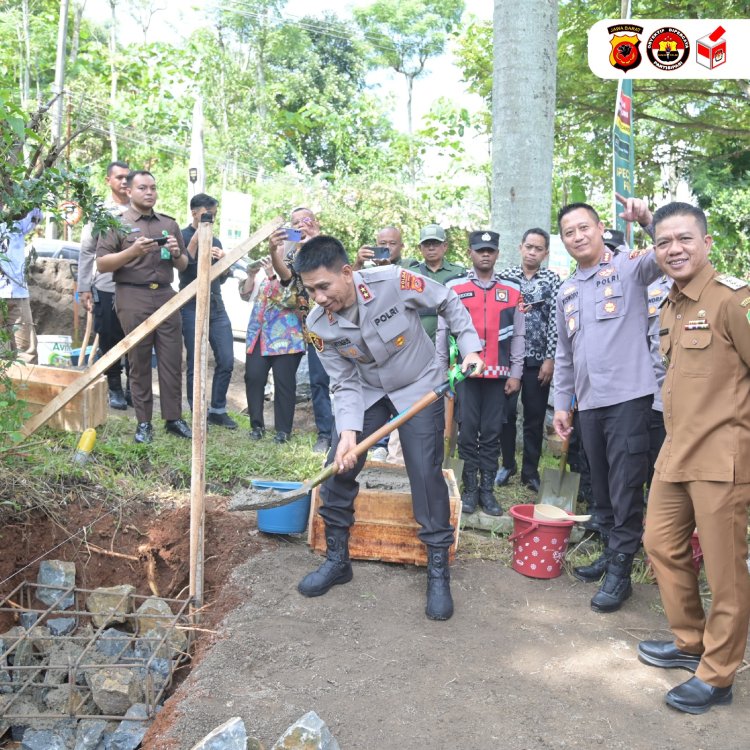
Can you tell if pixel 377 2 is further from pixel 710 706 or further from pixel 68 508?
pixel 710 706

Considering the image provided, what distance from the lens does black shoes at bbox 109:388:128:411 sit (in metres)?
6.69

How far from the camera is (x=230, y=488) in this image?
5.29 meters

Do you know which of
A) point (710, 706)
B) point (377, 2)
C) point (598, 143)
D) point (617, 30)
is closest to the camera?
point (710, 706)

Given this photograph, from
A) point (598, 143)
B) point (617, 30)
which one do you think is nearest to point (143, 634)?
point (617, 30)

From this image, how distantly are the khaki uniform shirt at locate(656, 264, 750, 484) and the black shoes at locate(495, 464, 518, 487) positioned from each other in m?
2.75

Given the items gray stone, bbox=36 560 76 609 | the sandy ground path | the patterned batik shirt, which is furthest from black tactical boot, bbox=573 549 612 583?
gray stone, bbox=36 560 76 609

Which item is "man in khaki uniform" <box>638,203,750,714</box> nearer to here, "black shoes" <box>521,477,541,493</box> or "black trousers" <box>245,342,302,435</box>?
"black shoes" <box>521,477,541,493</box>

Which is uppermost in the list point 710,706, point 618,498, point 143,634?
point 618,498

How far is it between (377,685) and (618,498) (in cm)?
157

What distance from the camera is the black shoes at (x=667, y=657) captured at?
3254mm

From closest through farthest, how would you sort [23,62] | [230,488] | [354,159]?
[230,488] < [354,159] < [23,62]

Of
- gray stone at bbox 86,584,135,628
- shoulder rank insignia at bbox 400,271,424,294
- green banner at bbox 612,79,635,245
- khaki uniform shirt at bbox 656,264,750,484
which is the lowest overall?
gray stone at bbox 86,584,135,628

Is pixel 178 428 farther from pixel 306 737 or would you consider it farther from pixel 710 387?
pixel 710 387

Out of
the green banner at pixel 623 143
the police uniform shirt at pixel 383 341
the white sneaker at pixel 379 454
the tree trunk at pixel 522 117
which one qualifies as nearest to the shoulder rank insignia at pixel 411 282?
the police uniform shirt at pixel 383 341
